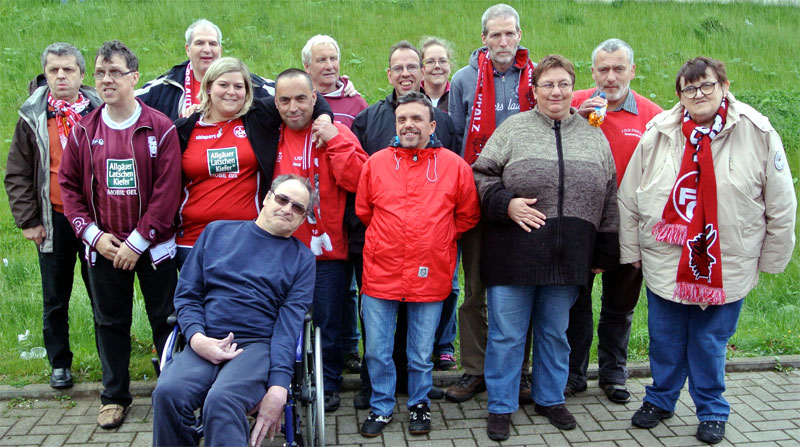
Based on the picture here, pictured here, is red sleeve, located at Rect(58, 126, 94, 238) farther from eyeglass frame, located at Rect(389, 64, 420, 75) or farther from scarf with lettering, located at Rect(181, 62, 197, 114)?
eyeglass frame, located at Rect(389, 64, 420, 75)

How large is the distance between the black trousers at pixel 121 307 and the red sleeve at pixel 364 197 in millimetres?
1157

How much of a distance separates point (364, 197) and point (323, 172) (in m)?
0.32

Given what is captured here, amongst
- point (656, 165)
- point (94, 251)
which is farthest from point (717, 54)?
point (94, 251)

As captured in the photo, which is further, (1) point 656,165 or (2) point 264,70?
(2) point 264,70

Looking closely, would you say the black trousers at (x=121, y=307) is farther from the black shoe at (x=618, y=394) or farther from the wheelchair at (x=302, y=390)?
the black shoe at (x=618, y=394)

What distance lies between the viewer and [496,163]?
393 cm

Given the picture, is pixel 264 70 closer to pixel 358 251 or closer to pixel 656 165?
pixel 358 251

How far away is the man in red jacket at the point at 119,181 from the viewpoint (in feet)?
12.5

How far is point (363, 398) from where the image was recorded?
14.2 ft

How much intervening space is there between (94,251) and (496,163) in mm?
2331

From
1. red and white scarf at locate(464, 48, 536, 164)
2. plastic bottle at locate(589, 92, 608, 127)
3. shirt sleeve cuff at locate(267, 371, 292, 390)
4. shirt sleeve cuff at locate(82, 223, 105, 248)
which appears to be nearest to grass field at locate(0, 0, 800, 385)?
shirt sleeve cuff at locate(82, 223, 105, 248)

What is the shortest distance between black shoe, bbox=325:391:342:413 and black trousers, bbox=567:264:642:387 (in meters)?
1.54

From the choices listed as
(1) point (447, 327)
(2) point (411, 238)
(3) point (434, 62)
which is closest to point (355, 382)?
(1) point (447, 327)

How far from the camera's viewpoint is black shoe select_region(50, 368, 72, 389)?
442 cm
